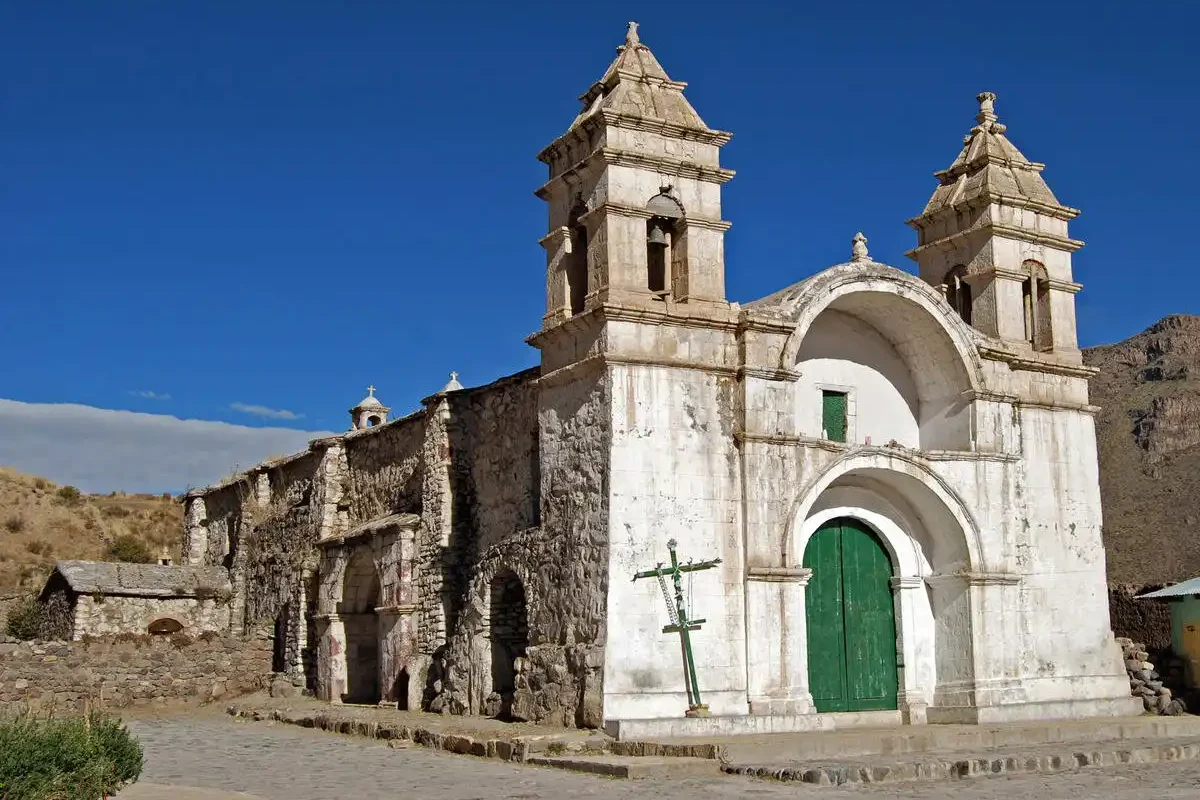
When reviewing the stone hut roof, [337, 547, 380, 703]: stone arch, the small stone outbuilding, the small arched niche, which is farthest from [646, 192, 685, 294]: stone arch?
the small arched niche

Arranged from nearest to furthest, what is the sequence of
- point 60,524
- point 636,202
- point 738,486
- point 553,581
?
point 738,486 < point 553,581 < point 636,202 < point 60,524

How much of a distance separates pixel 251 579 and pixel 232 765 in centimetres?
1413

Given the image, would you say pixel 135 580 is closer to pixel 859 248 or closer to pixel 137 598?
pixel 137 598

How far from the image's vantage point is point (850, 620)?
17312 millimetres

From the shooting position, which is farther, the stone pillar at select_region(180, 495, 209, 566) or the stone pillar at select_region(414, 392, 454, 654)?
the stone pillar at select_region(180, 495, 209, 566)

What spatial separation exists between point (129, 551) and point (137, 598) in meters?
17.2

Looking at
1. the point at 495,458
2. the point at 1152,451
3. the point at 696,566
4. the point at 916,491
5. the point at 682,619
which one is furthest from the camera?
the point at 1152,451

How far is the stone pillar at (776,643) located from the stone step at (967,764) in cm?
240

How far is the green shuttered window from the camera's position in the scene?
1772 cm

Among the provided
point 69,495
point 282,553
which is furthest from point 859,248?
point 69,495

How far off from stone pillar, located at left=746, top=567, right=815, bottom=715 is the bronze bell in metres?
4.29

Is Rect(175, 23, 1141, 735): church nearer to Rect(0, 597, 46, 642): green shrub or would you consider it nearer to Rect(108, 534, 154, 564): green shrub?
Rect(0, 597, 46, 642): green shrub

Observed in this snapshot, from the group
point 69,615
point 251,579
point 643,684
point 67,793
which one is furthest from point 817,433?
point 69,615

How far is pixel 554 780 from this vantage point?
1136 cm
